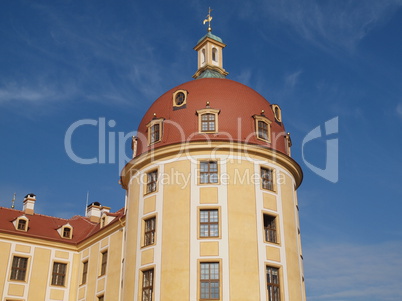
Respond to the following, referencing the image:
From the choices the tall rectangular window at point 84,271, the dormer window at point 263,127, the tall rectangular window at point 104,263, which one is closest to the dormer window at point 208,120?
the dormer window at point 263,127

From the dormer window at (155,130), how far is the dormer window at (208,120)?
255 centimetres

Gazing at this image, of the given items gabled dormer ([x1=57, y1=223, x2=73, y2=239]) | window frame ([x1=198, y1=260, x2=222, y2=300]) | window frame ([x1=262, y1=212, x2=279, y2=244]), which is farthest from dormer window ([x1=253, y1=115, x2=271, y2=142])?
gabled dormer ([x1=57, y1=223, x2=73, y2=239])

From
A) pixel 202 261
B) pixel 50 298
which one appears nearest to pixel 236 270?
pixel 202 261

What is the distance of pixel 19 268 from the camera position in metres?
38.6

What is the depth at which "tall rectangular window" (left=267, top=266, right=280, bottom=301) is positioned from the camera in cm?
2677

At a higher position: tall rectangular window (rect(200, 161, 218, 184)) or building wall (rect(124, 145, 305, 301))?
tall rectangular window (rect(200, 161, 218, 184))

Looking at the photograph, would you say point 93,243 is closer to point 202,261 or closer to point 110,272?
point 110,272

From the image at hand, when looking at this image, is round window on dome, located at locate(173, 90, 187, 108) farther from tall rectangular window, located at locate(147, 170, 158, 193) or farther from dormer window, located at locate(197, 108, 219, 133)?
tall rectangular window, located at locate(147, 170, 158, 193)

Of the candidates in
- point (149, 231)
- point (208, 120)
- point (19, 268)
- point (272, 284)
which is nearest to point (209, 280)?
point (272, 284)

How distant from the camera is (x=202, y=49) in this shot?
133 feet

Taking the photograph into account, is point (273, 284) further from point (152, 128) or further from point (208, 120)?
point (152, 128)

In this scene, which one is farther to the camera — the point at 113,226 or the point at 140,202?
the point at 113,226

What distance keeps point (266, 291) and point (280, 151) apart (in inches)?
344

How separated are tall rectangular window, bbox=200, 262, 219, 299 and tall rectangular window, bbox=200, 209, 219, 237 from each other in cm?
164
